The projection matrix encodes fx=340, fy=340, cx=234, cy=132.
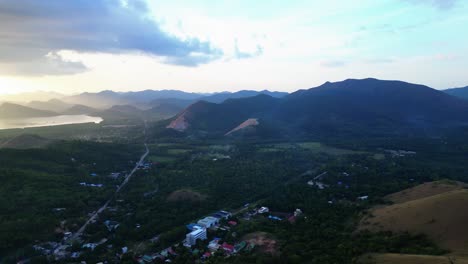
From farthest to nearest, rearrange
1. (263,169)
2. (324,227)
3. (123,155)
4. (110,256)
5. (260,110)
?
1. (260,110)
2. (123,155)
3. (263,169)
4. (324,227)
5. (110,256)

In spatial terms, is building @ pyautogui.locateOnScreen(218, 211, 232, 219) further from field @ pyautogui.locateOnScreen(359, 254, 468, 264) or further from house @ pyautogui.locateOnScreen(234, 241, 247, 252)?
field @ pyautogui.locateOnScreen(359, 254, 468, 264)

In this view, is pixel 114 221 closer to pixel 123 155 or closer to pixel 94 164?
pixel 94 164

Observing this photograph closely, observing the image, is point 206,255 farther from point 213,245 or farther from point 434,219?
point 434,219

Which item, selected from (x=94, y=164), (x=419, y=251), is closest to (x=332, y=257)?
(x=419, y=251)

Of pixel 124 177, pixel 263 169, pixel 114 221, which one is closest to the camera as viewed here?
pixel 114 221

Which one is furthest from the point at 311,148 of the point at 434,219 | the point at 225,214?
the point at 434,219
